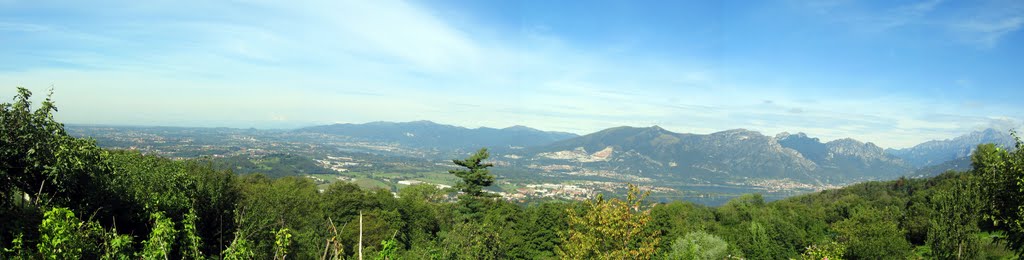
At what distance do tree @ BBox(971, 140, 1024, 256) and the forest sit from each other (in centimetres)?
5

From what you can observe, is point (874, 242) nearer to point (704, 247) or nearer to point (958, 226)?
point (958, 226)

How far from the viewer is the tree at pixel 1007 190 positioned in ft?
35.6

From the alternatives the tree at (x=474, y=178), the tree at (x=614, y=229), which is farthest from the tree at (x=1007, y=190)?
the tree at (x=474, y=178)

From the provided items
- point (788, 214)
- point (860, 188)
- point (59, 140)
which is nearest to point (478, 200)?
point (59, 140)

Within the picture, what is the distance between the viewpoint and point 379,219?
39656 millimetres

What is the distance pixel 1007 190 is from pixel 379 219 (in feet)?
124

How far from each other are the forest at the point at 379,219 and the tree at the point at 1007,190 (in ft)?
0.15

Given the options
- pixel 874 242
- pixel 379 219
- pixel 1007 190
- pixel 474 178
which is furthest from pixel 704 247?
pixel 379 219

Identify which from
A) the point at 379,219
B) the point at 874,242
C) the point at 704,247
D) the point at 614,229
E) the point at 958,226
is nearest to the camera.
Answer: the point at 614,229

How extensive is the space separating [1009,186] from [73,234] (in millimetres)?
19839

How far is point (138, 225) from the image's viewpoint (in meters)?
18.9

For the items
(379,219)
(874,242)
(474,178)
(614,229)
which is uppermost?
(614,229)

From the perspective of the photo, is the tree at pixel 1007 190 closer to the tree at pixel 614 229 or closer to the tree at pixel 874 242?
the tree at pixel 614 229

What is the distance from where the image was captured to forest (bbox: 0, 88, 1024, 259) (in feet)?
29.7
